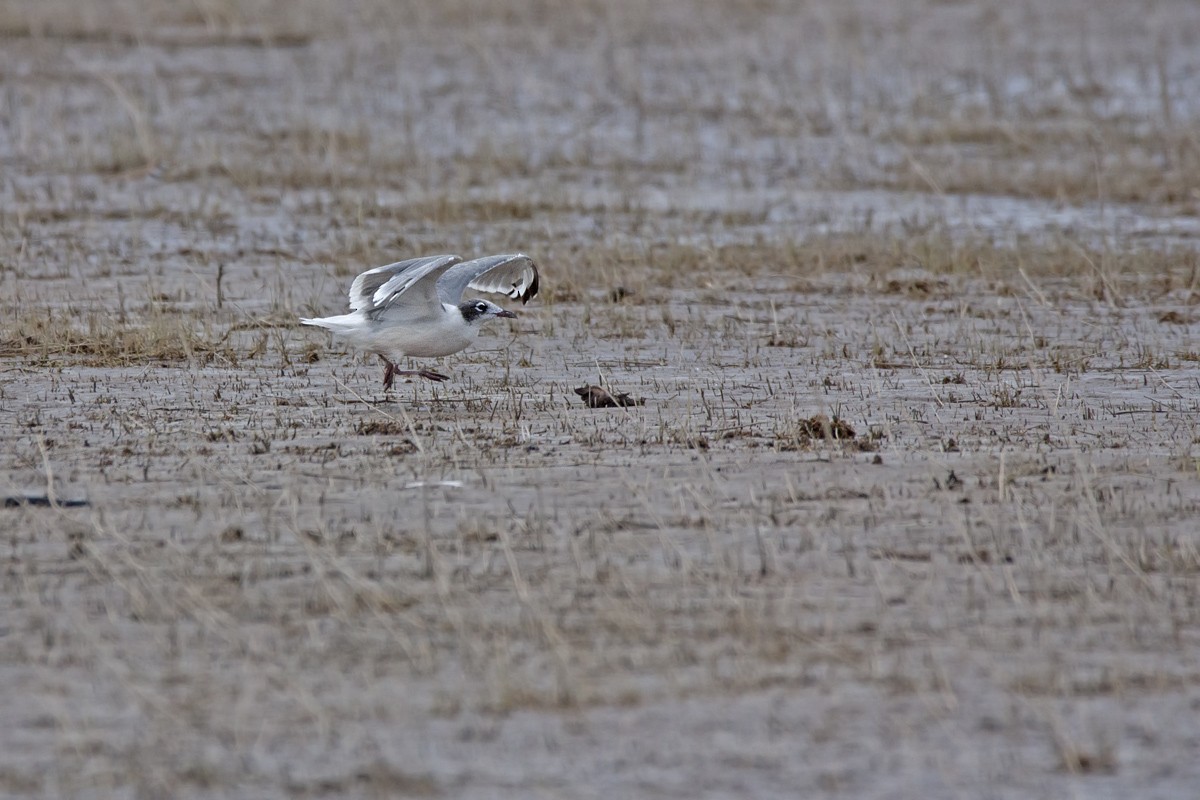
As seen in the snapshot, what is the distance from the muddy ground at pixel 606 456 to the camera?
481 centimetres

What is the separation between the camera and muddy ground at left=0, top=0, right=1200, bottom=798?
481 cm

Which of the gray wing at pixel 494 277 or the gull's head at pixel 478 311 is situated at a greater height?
the gray wing at pixel 494 277

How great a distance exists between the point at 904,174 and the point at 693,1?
A: 30.3ft

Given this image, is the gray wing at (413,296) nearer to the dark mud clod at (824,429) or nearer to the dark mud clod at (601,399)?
the dark mud clod at (601,399)

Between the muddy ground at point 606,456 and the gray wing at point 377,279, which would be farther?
the gray wing at point 377,279

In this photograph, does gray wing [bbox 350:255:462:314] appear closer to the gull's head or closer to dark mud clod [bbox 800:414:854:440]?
the gull's head

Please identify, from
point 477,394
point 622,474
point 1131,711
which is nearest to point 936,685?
point 1131,711

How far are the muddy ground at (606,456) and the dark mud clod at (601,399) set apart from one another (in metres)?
0.13

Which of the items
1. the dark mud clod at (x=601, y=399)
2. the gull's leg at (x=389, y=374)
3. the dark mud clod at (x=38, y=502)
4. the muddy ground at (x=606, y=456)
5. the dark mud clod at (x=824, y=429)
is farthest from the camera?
the gull's leg at (x=389, y=374)

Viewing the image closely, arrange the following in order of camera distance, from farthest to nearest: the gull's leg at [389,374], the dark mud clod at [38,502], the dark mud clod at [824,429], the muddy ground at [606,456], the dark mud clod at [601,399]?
the gull's leg at [389,374]
the dark mud clod at [601,399]
the dark mud clod at [824,429]
the dark mud clod at [38,502]
the muddy ground at [606,456]

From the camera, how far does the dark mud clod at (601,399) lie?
28.4 feet

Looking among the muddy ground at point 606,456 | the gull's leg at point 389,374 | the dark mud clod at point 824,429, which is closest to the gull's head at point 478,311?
the muddy ground at point 606,456

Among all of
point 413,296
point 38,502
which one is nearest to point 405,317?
point 413,296

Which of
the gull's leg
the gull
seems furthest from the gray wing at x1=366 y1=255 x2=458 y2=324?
the gull's leg
